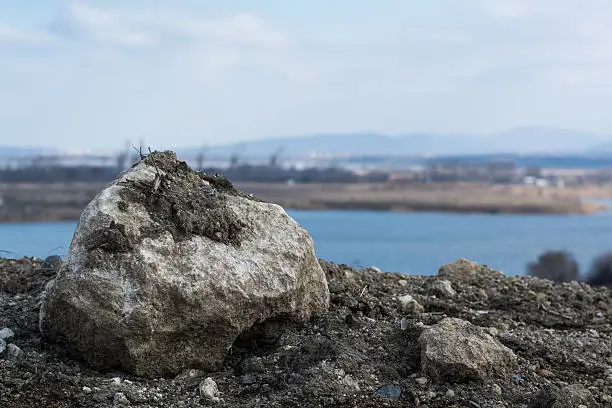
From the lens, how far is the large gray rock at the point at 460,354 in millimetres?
5605

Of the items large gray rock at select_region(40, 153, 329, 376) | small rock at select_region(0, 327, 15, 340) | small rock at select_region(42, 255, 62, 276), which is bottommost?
small rock at select_region(0, 327, 15, 340)

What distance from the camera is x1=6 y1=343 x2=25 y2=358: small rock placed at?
18.5 feet

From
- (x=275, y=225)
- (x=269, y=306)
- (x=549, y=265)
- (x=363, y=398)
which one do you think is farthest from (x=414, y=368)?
(x=549, y=265)

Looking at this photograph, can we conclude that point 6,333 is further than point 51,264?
No

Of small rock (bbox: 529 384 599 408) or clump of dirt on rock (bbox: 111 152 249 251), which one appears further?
clump of dirt on rock (bbox: 111 152 249 251)

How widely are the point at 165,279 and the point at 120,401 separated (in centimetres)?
91

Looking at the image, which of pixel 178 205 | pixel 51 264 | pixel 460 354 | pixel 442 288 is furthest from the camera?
pixel 51 264

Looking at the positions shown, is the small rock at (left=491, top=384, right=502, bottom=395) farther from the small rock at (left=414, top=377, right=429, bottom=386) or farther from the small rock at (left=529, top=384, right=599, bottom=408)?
the small rock at (left=414, top=377, right=429, bottom=386)

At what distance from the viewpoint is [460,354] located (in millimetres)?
5652

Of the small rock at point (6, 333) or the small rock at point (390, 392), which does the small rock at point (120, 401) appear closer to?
the small rock at point (6, 333)

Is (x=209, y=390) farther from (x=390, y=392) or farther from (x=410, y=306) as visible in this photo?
(x=410, y=306)

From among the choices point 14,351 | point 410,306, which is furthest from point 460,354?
point 14,351

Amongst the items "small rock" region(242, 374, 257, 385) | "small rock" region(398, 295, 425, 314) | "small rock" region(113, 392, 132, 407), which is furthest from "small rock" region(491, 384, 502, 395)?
"small rock" region(113, 392, 132, 407)

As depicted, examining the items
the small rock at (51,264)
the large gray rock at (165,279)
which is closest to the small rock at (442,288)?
the large gray rock at (165,279)
